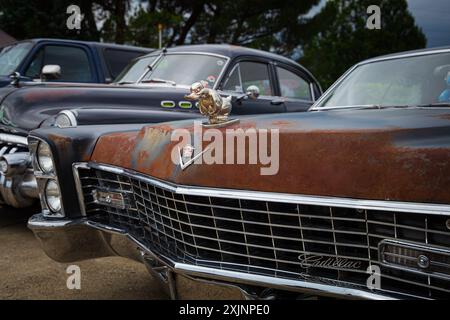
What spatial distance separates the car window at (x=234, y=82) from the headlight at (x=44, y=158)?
2645 mm

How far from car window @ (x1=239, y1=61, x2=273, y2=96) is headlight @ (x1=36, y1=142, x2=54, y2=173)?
9.79 feet

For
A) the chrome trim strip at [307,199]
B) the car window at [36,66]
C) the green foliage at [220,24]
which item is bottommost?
the chrome trim strip at [307,199]

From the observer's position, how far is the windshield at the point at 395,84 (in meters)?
2.42

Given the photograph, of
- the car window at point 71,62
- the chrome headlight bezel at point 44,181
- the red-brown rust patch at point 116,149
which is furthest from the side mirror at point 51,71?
the red-brown rust patch at point 116,149

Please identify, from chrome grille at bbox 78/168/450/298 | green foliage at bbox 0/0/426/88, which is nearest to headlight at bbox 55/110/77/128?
chrome grille at bbox 78/168/450/298

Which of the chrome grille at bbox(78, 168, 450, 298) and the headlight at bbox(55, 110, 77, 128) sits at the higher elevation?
the headlight at bbox(55, 110, 77, 128)

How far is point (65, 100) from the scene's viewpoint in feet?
14.3

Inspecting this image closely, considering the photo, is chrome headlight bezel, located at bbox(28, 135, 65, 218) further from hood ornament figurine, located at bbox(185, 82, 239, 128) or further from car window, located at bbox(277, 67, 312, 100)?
car window, located at bbox(277, 67, 312, 100)

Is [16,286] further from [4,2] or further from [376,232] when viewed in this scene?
[4,2]

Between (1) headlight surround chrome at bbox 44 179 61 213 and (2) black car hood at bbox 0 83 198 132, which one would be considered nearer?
(1) headlight surround chrome at bbox 44 179 61 213

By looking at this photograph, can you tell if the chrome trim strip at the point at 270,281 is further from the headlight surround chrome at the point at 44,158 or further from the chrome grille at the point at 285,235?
the headlight surround chrome at the point at 44,158

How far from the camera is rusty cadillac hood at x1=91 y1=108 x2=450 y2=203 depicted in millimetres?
1342

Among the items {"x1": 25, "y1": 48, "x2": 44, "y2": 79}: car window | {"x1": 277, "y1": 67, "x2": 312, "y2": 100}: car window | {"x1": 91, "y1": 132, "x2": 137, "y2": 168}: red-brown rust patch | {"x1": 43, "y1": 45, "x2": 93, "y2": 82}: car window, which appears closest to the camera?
{"x1": 91, "y1": 132, "x2": 137, "y2": 168}: red-brown rust patch
